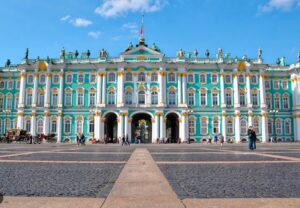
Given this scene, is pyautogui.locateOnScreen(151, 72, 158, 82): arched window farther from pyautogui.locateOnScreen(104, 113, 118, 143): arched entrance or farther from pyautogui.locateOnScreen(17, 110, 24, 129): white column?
pyautogui.locateOnScreen(17, 110, 24, 129): white column

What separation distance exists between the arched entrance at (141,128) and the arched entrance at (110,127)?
142 inches

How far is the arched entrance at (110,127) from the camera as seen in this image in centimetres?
4803

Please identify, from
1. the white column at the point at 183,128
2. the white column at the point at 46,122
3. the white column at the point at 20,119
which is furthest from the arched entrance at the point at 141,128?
the white column at the point at 20,119

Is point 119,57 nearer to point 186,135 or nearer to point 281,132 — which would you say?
point 186,135

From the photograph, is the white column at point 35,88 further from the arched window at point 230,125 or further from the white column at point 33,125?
the arched window at point 230,125

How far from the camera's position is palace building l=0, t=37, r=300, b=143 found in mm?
46406

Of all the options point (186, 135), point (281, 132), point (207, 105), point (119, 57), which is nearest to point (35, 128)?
point (119, 57)

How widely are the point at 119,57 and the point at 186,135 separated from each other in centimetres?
1790

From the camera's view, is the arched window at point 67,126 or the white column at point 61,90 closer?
the arched window at point 67,126

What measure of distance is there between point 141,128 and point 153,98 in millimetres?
18598

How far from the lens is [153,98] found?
154ft

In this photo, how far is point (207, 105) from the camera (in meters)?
47.7

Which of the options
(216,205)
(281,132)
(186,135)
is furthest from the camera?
(281,132)

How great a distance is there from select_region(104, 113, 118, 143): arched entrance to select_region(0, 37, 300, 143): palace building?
529 millimetres
